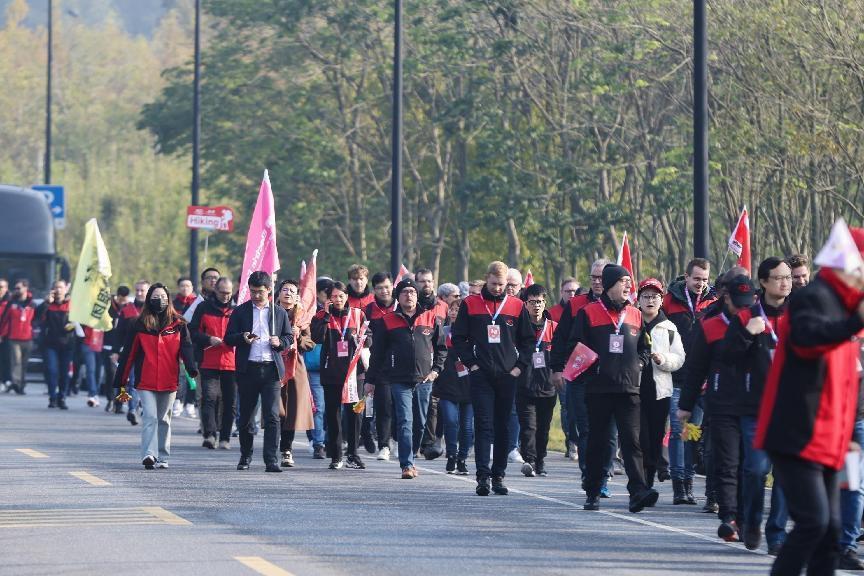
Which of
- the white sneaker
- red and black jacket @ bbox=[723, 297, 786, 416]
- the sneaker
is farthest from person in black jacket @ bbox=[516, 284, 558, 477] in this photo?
red and black jacket @ bbox=[723, 297, 786, 416]

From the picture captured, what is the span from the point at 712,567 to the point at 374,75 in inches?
1466

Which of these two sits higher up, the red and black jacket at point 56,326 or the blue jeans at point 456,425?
the red and black jacket at point 56,326

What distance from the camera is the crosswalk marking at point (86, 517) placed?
12.8m

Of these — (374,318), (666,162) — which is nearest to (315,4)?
(666,162)

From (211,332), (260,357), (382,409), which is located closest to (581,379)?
(382,409)

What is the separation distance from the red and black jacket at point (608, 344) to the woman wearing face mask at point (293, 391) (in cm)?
428

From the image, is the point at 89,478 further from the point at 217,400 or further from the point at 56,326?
the point at 56,326

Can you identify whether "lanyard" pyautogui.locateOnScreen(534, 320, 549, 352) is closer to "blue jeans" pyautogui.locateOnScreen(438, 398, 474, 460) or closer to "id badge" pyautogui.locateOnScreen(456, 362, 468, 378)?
"blue jeans" pyautogui.locateOnScreen(438, 398, 474, 460)

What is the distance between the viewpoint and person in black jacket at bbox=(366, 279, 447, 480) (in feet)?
55.9

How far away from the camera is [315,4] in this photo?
44031 mm

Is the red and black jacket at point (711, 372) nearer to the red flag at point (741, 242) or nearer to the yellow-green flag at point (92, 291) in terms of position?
the red flag at point (741, 242)

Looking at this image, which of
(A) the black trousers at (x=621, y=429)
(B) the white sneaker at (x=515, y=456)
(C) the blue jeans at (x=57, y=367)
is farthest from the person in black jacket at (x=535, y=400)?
(C) the blue jeans at (x=57, y=367)

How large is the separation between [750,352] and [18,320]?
73.2 feet

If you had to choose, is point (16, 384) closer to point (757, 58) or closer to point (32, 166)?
point (757, 58)
